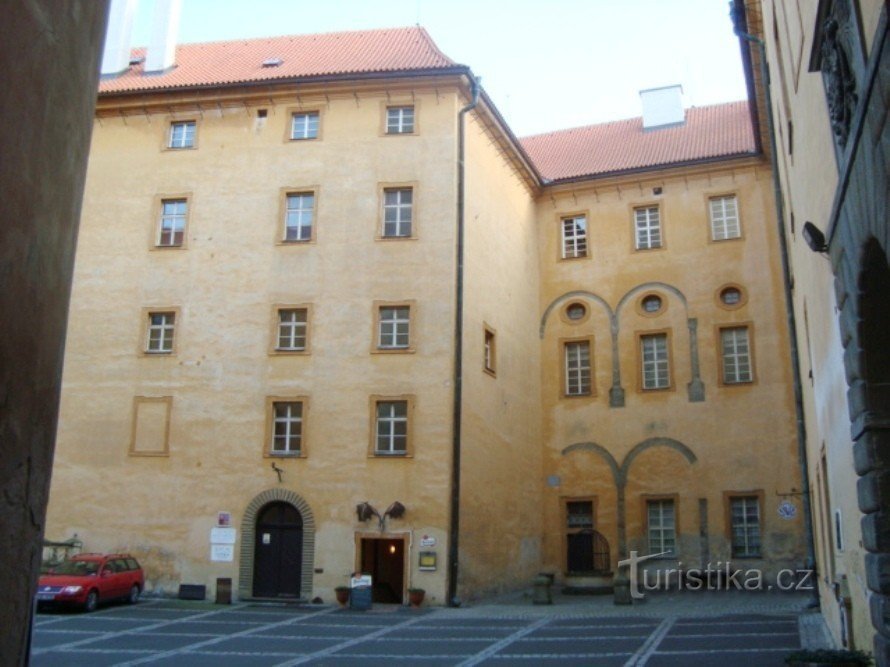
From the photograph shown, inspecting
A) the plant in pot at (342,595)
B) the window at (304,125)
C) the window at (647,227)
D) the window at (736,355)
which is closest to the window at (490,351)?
the window at (647,227)

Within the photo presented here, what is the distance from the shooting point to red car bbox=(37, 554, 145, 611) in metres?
20.3

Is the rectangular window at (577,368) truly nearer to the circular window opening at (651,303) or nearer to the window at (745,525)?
the circular window opening at (651,303)

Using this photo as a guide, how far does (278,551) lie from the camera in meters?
23.5

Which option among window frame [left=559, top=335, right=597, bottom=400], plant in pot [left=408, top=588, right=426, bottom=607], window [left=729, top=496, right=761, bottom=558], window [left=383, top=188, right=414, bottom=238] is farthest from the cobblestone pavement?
window [left=383, top=188, right=414, bottom=238]

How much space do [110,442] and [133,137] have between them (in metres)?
9.11

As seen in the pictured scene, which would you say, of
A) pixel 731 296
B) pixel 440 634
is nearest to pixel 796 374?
pixel 731 296

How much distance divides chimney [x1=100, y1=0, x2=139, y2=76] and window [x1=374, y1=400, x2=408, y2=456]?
14.8 meters

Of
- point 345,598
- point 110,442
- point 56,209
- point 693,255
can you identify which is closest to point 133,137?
point 110,442

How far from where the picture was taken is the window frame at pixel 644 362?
1111 inches

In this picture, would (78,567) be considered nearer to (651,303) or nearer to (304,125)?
(304,125)

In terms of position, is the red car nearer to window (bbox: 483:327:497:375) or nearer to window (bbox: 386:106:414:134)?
window (bbox: 483:327:497:375)

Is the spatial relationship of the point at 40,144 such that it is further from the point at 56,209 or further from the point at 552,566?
the point at 552,566

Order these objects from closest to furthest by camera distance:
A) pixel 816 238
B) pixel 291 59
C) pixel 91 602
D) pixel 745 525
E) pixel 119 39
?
pixel 816 238 → pixel 91 602 → pixel 745 525 → pixel 291 59 → pixel 119 39

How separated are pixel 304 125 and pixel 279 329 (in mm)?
6143
